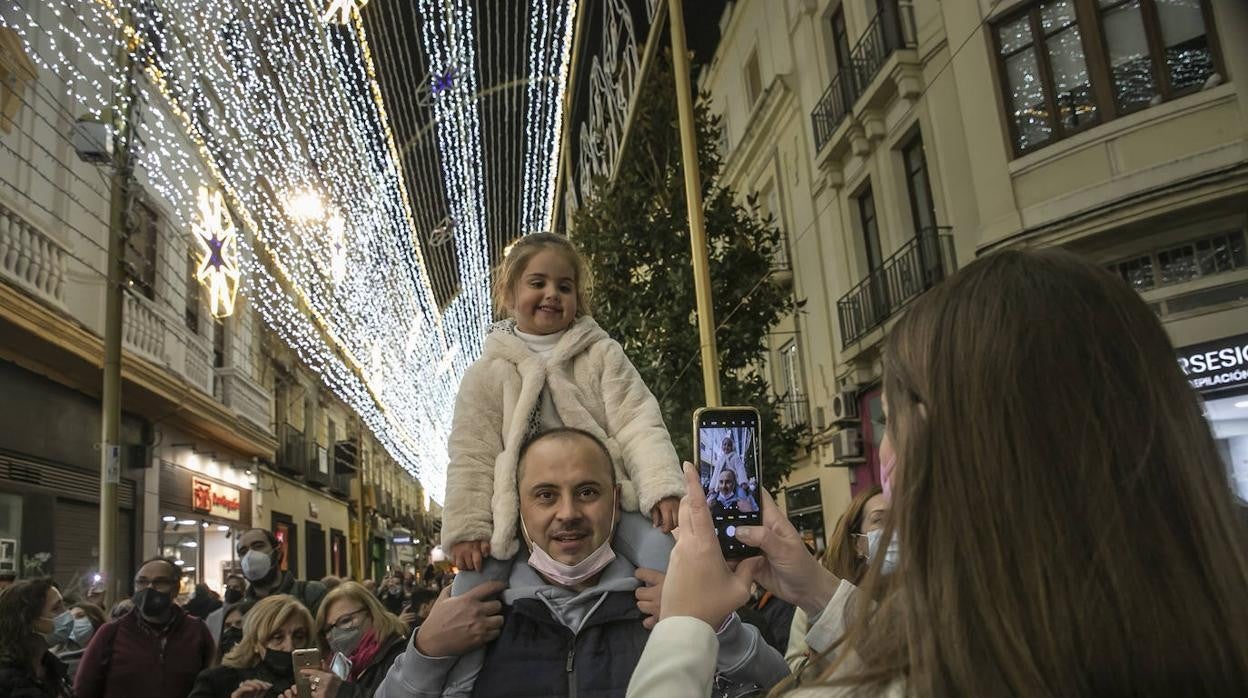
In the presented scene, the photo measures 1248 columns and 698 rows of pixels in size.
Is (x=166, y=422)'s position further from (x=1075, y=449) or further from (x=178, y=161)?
(x=1075, y=449)

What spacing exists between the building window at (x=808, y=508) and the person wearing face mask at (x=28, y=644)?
15141 mm

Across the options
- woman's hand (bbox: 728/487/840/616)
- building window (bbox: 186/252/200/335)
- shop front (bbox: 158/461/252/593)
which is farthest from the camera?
building window (bbox: 186/252/200/335)

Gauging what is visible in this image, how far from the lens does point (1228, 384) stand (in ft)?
33.6

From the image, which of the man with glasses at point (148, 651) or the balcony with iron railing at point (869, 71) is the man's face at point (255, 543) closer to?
the man with glasses at point (148, 651)

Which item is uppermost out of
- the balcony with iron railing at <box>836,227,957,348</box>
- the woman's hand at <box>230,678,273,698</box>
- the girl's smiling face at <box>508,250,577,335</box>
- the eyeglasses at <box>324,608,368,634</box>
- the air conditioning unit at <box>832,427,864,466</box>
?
the balcony with iron railing at <box>836,227,957,348</box>

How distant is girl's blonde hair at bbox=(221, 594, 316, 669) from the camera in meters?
5.20

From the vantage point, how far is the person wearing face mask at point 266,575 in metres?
7.40

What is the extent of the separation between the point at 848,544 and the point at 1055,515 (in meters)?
3.35

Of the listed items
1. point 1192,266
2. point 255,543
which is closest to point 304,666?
point 255,543

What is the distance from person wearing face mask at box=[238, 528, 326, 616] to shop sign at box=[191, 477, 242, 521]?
12.2 m

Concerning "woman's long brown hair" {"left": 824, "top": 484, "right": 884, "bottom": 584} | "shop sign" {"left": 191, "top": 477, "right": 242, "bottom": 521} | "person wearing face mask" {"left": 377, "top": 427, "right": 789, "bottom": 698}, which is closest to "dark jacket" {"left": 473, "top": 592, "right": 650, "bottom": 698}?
"person wearing face mask" {"left": 377, "top": 427, "right": 789, "bottom": 698}

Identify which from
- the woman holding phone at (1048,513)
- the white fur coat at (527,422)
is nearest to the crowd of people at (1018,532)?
the woman holding phone at (1048,513)

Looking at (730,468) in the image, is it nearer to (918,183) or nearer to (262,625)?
(262,625)

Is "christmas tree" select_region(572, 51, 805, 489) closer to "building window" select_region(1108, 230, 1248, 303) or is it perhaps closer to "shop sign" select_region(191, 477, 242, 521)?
"building window" select_region(1108, 230, 1248, 303)
